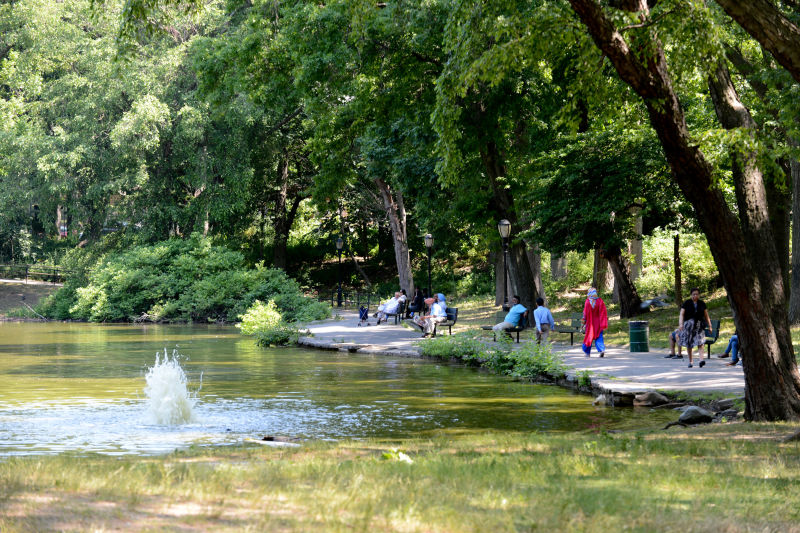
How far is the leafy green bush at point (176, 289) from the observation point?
134 feet

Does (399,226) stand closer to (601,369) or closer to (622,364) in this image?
(622,364)

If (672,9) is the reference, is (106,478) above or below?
below

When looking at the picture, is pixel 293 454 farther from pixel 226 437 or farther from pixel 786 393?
pixel 786 393

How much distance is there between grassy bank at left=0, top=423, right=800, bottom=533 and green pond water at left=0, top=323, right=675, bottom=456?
288 centimetres

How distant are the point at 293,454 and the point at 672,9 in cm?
689

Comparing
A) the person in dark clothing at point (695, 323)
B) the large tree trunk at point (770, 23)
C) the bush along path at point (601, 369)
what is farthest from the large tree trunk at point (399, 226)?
the large tree trunk at point (770, 23)

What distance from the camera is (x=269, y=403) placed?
1395 centimetres

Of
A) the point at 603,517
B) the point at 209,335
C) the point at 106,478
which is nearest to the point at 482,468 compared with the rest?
the point at 603,517

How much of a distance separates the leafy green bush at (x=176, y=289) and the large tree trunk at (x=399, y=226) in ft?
15.3

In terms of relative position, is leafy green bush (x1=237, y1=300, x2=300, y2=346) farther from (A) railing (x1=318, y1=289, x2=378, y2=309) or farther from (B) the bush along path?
(A) railing (x1=318, y1=289, x2=378, y2=309)

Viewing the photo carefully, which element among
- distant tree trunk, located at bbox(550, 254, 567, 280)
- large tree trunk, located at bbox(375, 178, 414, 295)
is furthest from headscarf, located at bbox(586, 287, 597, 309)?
distant tree trunk, located at bbox(550, 254, 567, 280)

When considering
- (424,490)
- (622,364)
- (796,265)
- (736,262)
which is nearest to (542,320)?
(622,364)

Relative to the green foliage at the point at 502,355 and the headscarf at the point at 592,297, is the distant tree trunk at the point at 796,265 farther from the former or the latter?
the green foliage at the point at 502,355

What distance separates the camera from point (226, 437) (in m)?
10.5
